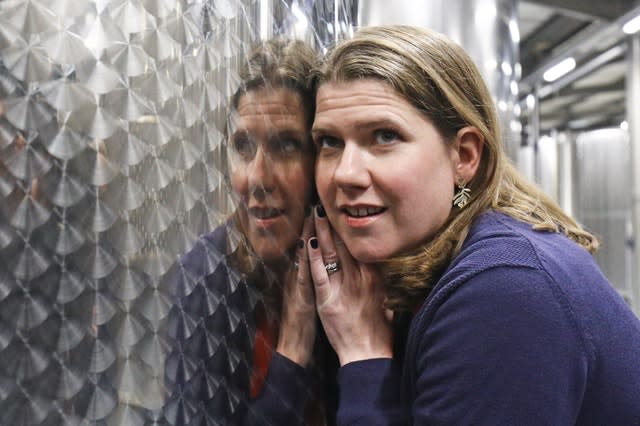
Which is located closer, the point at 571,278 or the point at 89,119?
the point at 89,119

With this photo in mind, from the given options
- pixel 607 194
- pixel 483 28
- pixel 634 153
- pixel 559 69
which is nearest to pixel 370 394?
pixel 483 28

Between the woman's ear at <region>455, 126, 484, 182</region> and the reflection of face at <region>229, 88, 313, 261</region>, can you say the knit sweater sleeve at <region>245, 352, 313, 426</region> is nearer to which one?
the reflection of face at <region>229, 88, 313, 261</region>

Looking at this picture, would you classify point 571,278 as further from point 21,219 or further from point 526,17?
point 526,17

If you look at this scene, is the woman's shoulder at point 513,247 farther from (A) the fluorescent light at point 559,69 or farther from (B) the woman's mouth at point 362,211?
(A) the fluorescent light at point 559,69

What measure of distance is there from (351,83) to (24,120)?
0.44m

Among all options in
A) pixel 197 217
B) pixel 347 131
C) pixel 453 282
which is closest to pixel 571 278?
pixel 453 282

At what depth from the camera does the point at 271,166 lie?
63 cm

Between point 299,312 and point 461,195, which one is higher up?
point 461,195

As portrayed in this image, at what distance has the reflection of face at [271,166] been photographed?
583mm

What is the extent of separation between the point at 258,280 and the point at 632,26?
3.50 meters

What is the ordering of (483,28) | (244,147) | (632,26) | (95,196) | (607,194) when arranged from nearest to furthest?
(95,196)
(244,147)
(483,28)
(632,26)
(607,194)

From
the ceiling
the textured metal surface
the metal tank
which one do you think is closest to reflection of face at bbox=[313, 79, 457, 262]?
the textured metal surface

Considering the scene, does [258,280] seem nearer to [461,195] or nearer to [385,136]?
[385,136]

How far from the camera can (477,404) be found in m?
0.69
